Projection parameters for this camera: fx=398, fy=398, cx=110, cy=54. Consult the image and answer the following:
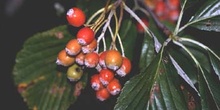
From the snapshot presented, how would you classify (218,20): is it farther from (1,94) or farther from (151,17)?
(1,94)

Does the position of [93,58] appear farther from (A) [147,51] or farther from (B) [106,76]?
(A) [147,51]

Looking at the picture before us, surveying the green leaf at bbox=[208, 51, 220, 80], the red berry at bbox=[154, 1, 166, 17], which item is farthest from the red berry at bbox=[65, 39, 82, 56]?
the red berry at bbox=[154, 1, 166, 17]

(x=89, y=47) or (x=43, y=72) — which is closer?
(x=89, y=47)

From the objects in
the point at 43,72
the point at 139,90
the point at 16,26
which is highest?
the point at 16,26

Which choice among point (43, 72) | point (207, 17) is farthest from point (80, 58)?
point (207, 17)

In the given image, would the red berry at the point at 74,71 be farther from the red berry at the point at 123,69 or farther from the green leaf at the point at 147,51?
the green leaf at the point at 147,51

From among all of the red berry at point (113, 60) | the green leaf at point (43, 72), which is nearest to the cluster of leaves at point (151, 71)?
the green leaf at point (43, 72)

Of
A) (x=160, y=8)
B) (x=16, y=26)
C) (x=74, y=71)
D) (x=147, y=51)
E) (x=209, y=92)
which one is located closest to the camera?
(x=209, y=92)

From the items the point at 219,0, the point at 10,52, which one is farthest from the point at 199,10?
the point at 10,52
